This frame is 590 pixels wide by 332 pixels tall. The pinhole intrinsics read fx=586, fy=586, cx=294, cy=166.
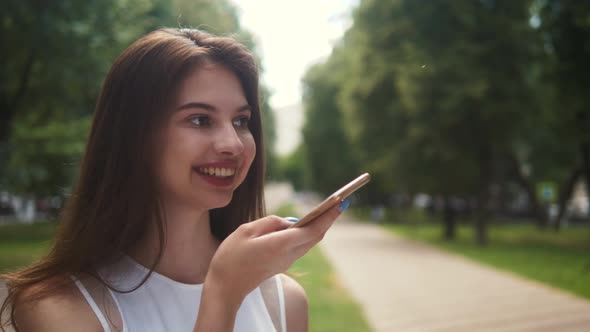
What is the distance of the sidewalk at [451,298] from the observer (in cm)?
759

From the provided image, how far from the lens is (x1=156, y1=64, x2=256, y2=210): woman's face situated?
130 cm

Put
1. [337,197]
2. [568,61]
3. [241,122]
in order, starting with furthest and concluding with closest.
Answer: [568,61] → [241,122] → [337,197]

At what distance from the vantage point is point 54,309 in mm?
1229

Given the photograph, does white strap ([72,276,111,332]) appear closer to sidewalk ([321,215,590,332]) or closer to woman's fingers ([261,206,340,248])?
woman's fingers ([261,206,340,248])

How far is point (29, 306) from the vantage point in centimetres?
125

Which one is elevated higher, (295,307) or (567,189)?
(295,307)

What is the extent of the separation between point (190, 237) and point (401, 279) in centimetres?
1122

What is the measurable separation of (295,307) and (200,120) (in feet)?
1.95

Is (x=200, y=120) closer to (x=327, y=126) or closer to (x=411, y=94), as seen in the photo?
(x=411, y=94)

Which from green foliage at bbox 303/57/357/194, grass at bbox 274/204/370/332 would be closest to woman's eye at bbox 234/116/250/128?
grass at bbox 274/204/370/332

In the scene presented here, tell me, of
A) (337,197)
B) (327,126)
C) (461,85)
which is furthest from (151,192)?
(327,126)

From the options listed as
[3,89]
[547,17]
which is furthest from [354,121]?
[3,89]

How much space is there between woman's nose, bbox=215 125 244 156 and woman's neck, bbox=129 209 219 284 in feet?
0.74

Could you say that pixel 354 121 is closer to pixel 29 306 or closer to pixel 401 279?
pixel 401 279
